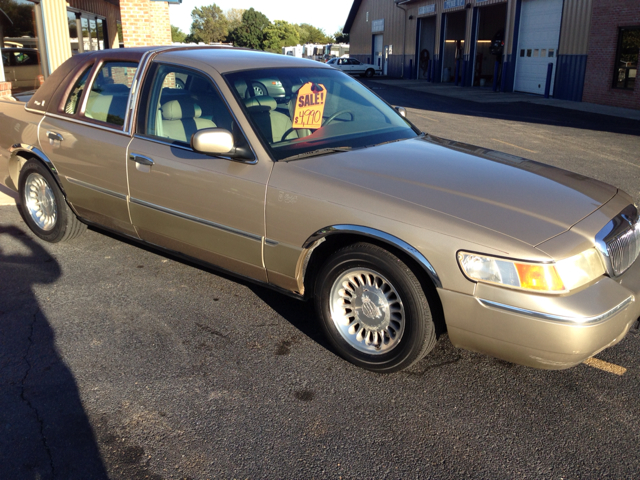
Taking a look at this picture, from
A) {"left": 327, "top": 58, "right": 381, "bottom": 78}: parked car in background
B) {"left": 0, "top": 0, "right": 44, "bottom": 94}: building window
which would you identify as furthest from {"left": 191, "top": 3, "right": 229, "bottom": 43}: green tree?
{"left": 0, "top": 0, "right": 44, "bottom": 94}: building window

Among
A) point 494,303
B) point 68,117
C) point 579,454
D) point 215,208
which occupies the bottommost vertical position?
point 579,454

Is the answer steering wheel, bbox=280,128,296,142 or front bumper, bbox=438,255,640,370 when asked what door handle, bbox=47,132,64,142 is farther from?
front bumper, bbox=438,255,640,370

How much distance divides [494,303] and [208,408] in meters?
1.58

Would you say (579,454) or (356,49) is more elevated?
(356,49)

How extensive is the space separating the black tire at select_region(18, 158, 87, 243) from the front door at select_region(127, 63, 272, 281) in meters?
1.21

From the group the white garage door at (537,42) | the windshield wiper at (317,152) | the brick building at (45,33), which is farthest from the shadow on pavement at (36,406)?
the white garage door at (537,42)

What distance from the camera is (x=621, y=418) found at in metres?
2.98

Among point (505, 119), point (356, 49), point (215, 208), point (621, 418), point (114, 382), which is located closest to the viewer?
point (621, 418)

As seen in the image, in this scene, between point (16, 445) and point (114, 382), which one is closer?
point (16, 445)

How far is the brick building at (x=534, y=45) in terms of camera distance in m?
19.6

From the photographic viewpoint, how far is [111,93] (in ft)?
15.5

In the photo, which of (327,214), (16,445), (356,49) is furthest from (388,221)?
(356,49)

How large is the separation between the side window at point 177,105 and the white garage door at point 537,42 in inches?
855

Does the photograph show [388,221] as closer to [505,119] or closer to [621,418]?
[621,418]
